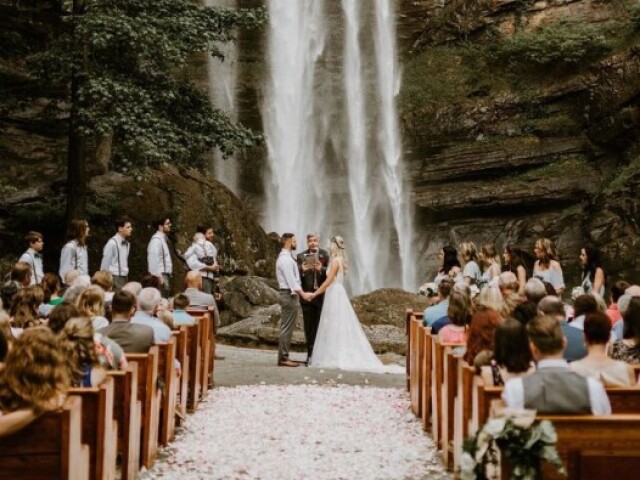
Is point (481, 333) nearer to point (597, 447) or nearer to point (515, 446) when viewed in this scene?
point (597, 447)

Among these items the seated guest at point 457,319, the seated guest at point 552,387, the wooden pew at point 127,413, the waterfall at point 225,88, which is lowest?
the wooden pew at point 127,413

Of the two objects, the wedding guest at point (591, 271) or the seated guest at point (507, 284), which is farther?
the wedding guest at point (591, 271)

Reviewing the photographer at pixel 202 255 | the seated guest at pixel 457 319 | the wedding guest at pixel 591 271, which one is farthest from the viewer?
the photographer at pixel 202 255

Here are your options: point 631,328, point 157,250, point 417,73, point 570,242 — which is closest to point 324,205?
point 417,73

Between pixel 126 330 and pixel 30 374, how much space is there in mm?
3022

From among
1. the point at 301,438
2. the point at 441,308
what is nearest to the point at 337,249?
the point at 441,308

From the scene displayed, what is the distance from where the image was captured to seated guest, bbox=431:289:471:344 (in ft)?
29.0

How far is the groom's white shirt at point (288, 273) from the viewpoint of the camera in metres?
13.5

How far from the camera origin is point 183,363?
976cm

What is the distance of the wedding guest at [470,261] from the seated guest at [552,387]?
25.7 feet

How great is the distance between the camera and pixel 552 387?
5.26 metres

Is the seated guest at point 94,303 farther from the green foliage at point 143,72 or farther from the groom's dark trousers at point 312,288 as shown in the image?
the green foliage at point 143,72

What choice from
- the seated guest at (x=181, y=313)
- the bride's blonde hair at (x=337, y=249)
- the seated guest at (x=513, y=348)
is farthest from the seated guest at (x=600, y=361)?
the bride's blonde hair at (x=337, y=249)

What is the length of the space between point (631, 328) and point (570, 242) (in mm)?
19833
